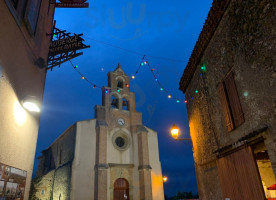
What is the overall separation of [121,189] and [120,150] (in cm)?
342

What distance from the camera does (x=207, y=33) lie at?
266 inches

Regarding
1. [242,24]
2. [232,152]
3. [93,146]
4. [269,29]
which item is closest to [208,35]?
[242,24]

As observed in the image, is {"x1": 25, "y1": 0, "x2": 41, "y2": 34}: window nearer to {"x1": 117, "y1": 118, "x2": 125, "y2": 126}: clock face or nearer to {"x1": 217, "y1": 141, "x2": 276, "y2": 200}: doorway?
{"x1": 217, "y1": 141, "x2": 276, "y2": 200}: doorway

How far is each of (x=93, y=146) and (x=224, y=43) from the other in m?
15.2

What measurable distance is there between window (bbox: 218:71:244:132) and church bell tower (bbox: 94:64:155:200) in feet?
41.6

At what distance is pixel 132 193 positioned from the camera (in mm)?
17984

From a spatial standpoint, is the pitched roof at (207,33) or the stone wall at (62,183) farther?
the stone wall at (62,183)

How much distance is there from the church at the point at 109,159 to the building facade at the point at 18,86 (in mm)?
12880

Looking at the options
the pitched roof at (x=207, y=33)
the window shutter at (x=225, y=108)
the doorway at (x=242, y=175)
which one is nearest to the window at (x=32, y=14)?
the pitched roof at (x=207, y=33)

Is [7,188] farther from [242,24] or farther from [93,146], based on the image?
[93,146]

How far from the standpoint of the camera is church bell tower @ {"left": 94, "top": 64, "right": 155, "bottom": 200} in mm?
17547

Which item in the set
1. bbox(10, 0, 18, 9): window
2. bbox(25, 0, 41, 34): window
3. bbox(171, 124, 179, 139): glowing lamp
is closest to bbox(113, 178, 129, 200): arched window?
bbox(171, 124, 179, 139): glowing lamp

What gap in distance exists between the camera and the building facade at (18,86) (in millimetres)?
3602

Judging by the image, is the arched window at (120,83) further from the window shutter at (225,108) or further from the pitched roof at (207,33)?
the window shutter at (225,108)
